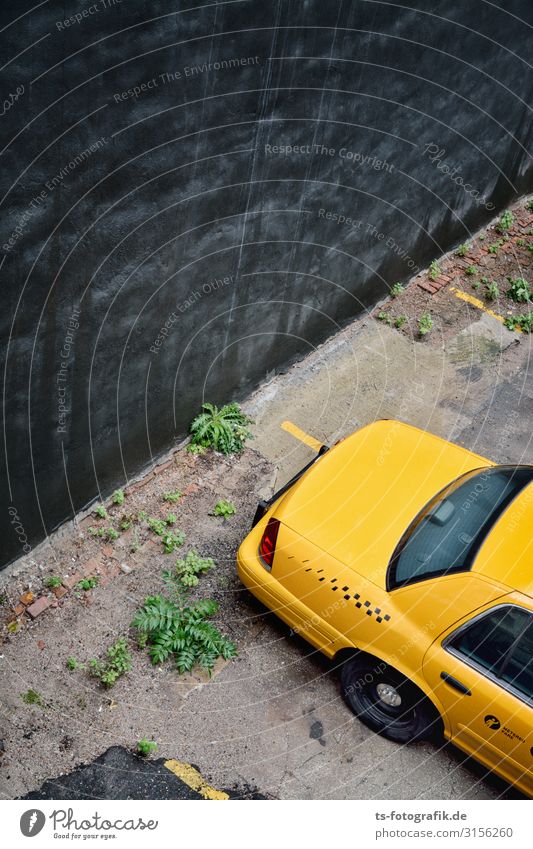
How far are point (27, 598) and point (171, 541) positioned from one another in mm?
1303

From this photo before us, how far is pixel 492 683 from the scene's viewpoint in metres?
5.74

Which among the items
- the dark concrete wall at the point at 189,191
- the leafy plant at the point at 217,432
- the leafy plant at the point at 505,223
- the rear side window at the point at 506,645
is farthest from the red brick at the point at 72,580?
the leafy plant at the point at 505,223

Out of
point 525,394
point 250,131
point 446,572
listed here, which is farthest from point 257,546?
point 525,394

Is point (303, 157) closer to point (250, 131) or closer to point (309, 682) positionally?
point (250, 131)

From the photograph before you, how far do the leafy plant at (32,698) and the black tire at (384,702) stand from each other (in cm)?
225

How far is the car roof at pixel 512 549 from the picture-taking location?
572 centimetres

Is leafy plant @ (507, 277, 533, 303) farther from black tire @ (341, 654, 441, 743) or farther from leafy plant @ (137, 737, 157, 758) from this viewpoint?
leafy plant @ (137, 737, 157, 758)

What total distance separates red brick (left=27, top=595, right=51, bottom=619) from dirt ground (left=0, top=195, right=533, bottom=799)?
37 millimetres

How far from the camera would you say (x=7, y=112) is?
5344 mm

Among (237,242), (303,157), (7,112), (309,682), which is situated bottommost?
(309,682)

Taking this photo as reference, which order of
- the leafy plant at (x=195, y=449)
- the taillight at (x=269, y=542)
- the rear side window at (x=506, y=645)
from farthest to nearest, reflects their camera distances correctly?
the leafy plant at (x=195, y=449) → the taillight at (x=269, y=542) → the rear side window at (x=506, y=645)

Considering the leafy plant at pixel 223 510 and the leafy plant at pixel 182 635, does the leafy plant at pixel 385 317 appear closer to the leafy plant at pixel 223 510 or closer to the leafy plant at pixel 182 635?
the leafy plant at pixel 223 510

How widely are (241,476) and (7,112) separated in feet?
13.6

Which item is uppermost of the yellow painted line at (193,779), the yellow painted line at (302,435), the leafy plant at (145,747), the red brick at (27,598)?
the yellow painted line at (302,435)
